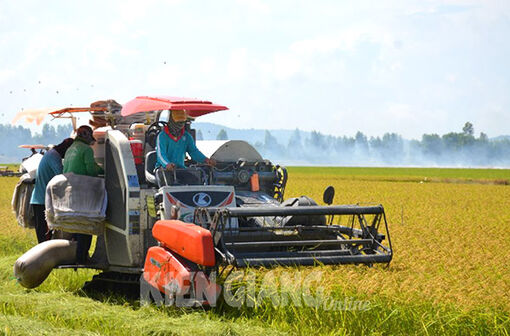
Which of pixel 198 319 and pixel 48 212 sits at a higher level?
pixel 48 212

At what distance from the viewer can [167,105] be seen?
8.85 m

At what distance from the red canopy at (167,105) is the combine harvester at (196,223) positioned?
0.01 metres

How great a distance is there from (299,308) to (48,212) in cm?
363

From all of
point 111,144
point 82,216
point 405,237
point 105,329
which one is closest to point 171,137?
point 111,144

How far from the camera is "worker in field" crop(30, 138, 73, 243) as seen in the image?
33.5 feet

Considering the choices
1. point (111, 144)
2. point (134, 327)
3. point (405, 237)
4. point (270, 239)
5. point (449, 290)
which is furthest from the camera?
point (405, 237)

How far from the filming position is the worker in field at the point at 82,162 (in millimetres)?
9180

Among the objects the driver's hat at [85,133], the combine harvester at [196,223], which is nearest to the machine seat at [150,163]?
the combine harvester at [196,223]

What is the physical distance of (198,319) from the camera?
708cm

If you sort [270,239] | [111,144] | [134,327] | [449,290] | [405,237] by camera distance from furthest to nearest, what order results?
[405,237] < [111,144] < [270,239] < [134,327] < [449,290]

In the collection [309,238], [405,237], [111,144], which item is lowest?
[405,237]

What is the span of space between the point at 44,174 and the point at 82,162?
1300mm

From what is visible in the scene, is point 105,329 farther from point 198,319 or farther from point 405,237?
point 405,237

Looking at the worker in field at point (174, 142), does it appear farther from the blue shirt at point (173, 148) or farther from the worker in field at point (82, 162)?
the worker in field at point (82, 162)
